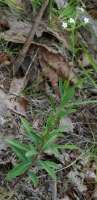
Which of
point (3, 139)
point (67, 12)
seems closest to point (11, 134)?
point (3, 139)

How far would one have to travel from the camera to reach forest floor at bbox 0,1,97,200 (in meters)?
2.31

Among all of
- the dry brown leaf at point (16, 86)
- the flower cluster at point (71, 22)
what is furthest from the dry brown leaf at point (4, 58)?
the flower cluster at point (71, 22)

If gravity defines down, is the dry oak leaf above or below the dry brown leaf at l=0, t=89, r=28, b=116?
above

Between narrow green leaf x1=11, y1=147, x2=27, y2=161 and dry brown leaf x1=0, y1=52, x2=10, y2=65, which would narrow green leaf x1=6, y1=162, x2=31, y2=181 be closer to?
narrow green leaf x1=11, y1=147, x2=27, y2=161

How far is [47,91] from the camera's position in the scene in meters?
2.69

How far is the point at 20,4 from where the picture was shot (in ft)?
9.77

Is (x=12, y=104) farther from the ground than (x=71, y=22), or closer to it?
closer to it

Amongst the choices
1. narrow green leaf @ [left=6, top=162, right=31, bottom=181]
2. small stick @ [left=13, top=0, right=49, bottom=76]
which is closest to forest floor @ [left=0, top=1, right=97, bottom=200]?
small stick @ [left=13, top=0, right=49, bottom=76]

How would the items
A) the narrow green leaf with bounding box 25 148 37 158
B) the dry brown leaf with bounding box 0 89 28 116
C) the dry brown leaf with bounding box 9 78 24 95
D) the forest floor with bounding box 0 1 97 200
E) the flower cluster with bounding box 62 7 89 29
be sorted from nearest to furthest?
the narrow green leaf with bounding box 25 148 37 158 → the forest floor with bounding box 0 1 97 200 → the dry brown leaf with bounding box 0 89 28 116 → the dry brown leaf with bounding box 9 78 24 95 → the flower cluster with bounding box 62 7 89 29

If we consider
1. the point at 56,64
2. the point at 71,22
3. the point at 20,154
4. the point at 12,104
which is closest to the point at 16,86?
the point at 12,104

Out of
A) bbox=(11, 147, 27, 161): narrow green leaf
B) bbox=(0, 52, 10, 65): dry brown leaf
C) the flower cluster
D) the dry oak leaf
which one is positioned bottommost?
bbox=(11, 147, 27, 161): narrow green leaf

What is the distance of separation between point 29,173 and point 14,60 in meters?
0.81

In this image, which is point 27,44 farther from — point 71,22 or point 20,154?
point 20,154

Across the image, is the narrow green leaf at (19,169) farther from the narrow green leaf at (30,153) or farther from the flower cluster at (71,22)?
the flower cluster at (71,22)
